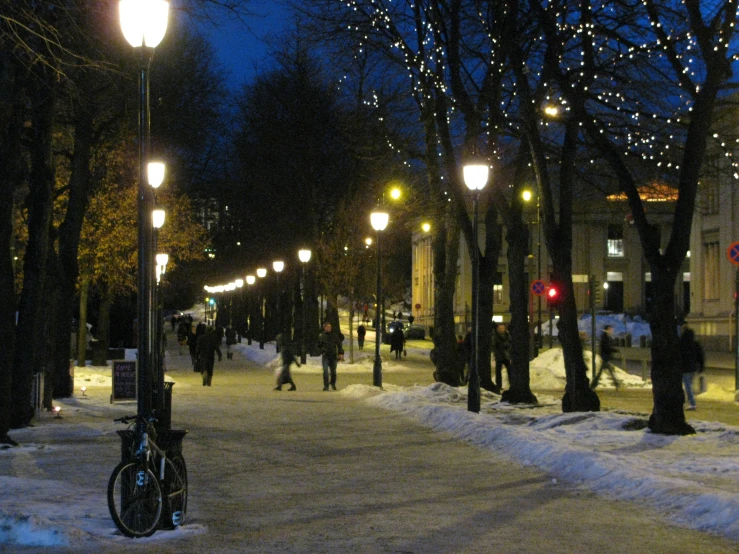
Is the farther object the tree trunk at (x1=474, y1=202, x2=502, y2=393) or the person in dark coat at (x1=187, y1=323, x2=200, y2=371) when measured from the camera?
the person in dark coat at (x1=187, y1=323, x2=200, y2=371)

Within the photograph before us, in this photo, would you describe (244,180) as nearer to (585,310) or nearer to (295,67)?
(295,67)

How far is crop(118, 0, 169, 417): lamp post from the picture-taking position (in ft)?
31.6

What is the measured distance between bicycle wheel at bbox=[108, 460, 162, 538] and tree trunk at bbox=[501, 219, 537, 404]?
13976mm

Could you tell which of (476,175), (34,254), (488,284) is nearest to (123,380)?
(34,254)

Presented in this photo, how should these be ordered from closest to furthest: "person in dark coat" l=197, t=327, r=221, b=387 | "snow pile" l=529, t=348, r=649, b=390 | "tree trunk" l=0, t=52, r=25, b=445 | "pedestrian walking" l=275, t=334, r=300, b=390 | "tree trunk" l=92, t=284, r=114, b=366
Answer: "tree trunk" l=0, t=52, r=25, b=445 < "pedestrian walking" l=275, t=334, r=300, b=390 < "person in dark coat" l=197, t=327, r=221, b=387 < "snow pile" l=529, t=348, r=649, b=390 < "tree trunk" l=92, t=284, r=114, b=366

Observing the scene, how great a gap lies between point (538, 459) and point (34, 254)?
851 cm

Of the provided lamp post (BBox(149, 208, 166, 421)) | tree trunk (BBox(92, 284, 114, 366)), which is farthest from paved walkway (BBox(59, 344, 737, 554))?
tree trunk (BBox(92, 284, 114, 366))

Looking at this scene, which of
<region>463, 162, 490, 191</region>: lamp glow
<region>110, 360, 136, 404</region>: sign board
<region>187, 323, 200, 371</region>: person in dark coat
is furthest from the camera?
<region>187, 323, 200, 371</region>: person in dark coat

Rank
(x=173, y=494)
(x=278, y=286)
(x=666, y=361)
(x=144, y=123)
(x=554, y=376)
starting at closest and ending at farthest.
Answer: (x=173, y=494) < (x=144, y=123) < (x=666, y=361) < (x=554, y=376) < (x=278, y=286)

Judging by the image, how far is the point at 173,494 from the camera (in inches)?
358

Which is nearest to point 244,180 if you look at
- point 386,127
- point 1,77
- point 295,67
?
point 295,67

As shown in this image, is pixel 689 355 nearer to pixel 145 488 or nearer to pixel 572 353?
pixel 572 353

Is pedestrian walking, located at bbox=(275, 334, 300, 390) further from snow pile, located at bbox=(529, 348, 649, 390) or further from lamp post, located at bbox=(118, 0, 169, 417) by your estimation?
lamp post, located at bbox=(118, 0, 169, 417)

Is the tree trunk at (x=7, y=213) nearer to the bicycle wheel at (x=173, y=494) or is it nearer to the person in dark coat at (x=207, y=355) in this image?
the bicycle wheel at (x=173, y=494)
